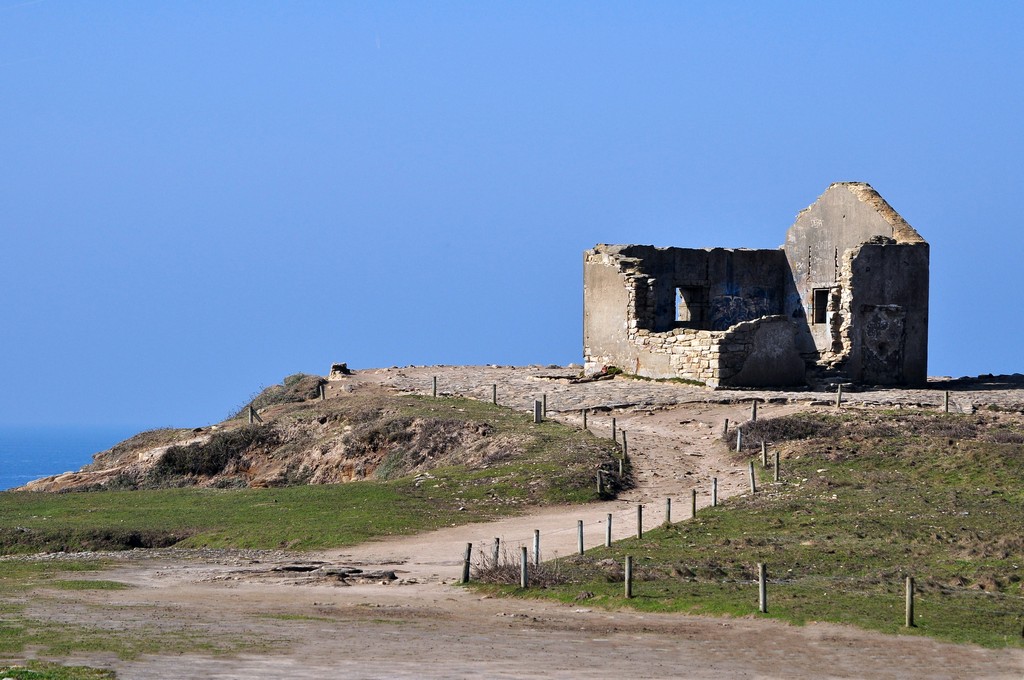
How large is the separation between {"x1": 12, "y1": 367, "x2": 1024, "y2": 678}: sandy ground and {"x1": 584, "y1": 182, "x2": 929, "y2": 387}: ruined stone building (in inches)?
509

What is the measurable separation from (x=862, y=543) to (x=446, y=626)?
8343 millimetres

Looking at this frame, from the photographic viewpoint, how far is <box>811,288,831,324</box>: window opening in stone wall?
157 ft

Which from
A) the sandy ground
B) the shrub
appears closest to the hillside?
the shrub

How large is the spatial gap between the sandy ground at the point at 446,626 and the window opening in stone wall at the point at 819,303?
1801cm

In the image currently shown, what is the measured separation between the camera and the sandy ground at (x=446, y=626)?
16500 mm

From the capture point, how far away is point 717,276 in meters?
48.4

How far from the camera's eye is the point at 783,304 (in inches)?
1941

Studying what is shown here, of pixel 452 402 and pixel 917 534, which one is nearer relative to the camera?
pixel 917 534

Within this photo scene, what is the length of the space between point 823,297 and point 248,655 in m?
34.5

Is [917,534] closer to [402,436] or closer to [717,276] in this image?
[402,436]

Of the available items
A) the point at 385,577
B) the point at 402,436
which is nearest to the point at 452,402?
the point at 402,436

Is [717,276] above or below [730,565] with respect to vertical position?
above

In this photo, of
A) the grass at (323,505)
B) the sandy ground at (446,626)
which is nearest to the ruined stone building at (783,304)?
the grass at (323,505)

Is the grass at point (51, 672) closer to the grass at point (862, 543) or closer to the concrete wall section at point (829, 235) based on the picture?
the grass at point (862, 543)
